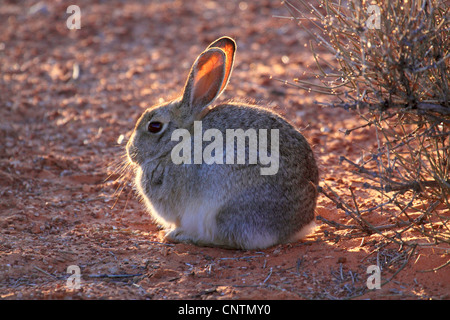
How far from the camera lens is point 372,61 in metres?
4.39

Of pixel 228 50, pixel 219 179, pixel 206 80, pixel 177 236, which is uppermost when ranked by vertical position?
pixel 228 50

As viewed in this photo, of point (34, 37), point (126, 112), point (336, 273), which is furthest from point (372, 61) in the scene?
point (34, 37)

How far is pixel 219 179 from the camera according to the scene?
16.4ft

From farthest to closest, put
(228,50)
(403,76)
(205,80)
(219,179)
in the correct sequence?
(228,50) → (205,80) → (219,179) → (403,76)

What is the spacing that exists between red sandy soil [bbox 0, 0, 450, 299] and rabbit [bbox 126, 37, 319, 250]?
18 centimetres

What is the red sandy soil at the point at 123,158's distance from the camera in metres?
4.32

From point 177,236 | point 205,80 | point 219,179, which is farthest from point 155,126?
point 177,236

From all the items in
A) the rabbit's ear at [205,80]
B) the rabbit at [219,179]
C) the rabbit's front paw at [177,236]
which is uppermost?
the rabbit's ear at [205,80]

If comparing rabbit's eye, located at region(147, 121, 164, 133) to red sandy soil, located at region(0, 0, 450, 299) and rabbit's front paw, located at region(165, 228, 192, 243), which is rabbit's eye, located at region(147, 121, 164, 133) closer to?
red sandy soil, located at region(0, 0, 450, 299)

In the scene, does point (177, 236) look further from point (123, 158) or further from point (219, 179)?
point (123, 158)

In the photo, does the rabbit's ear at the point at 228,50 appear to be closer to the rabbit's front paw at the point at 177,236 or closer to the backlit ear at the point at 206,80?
the backlit ear at the point at 206,80

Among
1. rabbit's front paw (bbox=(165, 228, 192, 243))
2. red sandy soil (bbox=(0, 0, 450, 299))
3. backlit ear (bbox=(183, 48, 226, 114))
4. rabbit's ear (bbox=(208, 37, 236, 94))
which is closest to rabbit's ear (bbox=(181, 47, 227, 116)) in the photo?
backlit ear (bbox=(183, 48, 226, 114))

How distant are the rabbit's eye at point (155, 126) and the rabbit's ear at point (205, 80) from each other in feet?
1.05

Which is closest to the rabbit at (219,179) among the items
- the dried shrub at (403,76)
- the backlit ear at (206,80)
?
the backlit ear at (206,80)
